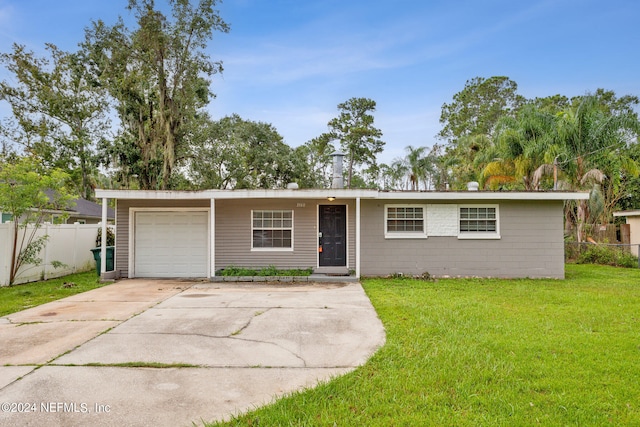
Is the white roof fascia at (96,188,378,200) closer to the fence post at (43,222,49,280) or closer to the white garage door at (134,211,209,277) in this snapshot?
the white garage door at (134,211,209,277)

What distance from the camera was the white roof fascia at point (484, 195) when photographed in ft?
33.5

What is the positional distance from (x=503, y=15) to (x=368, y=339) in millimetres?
14253

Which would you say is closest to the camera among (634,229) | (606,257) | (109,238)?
(109,238)

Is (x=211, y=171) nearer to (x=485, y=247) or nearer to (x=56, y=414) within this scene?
(x=485, y=247)

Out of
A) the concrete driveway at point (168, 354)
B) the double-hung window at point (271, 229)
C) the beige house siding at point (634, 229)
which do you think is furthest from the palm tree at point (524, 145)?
the concrete driveway at point (168, 354)

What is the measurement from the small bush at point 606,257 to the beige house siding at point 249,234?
398 inches

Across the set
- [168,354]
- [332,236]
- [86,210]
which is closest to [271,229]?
[332,236]

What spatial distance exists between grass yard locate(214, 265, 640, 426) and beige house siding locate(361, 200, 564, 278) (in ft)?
12.4

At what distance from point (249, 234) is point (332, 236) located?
246 cm

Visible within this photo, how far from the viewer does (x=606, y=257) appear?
45.2ft

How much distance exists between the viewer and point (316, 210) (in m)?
10.9

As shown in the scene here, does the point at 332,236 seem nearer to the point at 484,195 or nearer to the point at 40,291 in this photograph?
the point at 484,195

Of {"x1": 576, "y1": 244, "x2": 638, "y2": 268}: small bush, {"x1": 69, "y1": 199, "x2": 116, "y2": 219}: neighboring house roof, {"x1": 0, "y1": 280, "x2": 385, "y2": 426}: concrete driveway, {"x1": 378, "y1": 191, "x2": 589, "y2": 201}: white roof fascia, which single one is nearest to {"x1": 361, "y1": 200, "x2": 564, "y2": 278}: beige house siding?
{"x1": 378, "y1": 191, "x2": 589, "y2": 201}: white roof fascia

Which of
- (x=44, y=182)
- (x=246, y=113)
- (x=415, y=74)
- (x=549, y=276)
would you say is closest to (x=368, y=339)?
(x=549, y=276)
